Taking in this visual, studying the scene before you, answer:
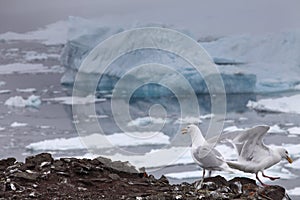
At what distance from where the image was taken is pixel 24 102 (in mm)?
13445

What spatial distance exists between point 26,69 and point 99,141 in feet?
20.1

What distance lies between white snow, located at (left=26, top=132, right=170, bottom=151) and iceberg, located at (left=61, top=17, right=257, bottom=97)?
1380 millimetres

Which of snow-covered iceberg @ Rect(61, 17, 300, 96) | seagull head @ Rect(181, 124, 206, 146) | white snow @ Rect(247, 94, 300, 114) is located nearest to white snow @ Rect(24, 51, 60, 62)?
snow-covered iceberg @ Rect(61, 17, 300, 96)

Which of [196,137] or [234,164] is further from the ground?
[196,137]

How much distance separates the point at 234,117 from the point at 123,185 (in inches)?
363

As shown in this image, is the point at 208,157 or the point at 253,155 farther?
the point at 253,155

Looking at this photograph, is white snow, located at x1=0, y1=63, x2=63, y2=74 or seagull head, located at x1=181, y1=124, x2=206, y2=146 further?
white snow, located at x1=0, y1=63, x2=63, y2=74

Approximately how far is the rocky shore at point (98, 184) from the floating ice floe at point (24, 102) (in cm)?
923

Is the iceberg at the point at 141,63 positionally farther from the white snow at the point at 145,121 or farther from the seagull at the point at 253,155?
the seagull at the point at 253,155

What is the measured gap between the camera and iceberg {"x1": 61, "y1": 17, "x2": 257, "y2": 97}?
12609 millimetres

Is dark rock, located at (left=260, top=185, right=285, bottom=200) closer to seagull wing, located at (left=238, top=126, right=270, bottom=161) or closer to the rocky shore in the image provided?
the rocky shore

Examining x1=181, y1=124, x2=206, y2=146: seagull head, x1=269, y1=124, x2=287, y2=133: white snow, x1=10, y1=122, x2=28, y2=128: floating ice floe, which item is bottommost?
x1=181, y1=124, x2=206, y2=146: seagull head

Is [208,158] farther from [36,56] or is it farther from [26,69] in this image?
[36,56]

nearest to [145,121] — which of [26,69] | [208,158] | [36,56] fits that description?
[26,69]
